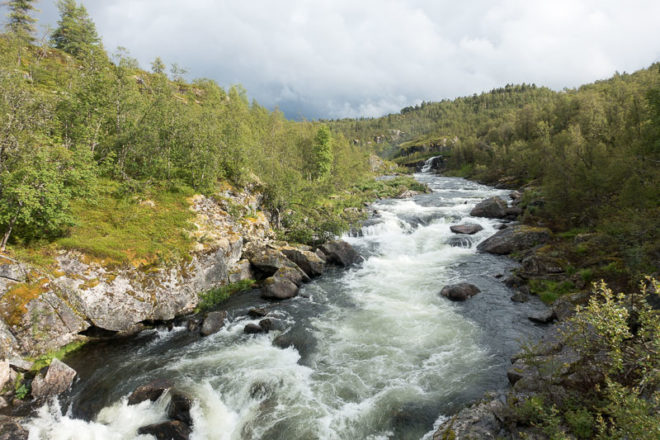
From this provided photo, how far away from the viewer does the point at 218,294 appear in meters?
22.6

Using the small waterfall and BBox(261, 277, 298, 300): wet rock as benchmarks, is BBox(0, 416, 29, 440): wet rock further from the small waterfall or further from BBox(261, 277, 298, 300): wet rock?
the small waterfall

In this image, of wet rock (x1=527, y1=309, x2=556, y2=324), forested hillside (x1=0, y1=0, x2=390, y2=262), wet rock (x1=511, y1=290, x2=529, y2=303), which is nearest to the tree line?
forested hillside (x1=0, y1=0, x2=390, y2=262)

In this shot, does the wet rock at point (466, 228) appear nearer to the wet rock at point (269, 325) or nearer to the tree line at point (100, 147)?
the tree line at point (100, 147)

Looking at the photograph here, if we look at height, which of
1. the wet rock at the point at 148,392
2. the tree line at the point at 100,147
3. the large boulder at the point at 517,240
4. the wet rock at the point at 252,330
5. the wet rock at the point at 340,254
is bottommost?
the wet rock at the point at 148,392

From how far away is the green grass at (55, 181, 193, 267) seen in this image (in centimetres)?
1884

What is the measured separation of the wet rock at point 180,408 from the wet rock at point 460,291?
61.2ft

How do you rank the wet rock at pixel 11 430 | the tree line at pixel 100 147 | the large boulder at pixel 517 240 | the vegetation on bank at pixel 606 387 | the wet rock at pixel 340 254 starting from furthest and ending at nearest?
1. the wet rock at pixel 340 254
2. the large boulder at pixel 517 240
3. the tree line at pixel 100 147
4. the wet rock at pixel 11 430
5. the vegetation on bank at pixel 606 387

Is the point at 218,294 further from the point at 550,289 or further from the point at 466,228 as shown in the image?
the point at 466,228

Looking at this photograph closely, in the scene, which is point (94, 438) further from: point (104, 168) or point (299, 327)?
point (104, 168)

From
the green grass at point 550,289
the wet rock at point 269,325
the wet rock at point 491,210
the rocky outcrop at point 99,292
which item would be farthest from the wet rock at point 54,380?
the wet rock at point 491,210

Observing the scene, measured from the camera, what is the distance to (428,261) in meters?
31.9

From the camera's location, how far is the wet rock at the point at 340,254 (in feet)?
103

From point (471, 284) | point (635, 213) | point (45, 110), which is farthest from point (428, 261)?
point (45, 110)

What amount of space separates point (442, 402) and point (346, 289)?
1333 centimetres
